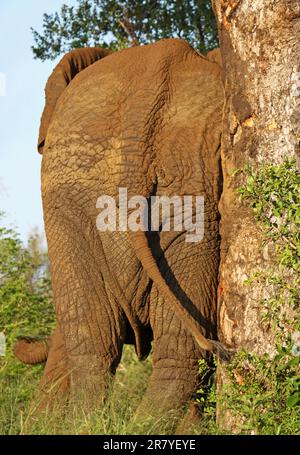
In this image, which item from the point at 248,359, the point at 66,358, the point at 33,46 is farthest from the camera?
the point at 33,46

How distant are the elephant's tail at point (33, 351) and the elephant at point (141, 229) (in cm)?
80

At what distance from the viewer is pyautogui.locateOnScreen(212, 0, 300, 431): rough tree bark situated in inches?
211

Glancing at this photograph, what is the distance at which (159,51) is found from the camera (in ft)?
19.8

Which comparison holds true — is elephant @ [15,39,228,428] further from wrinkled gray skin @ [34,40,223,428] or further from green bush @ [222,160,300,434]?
green bush @ [222,160,300,434]

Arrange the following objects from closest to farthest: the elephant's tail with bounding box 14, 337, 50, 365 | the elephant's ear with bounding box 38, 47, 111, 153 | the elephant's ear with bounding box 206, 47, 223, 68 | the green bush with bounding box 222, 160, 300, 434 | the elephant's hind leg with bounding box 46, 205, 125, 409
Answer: the green bush with bounding box 222, 160, 300, 434 → the elephant's hind leg with bounding box 46, 205, 125, 409 → the elephant's ear with bounding box 206, 47, 223, 68 → the elephant's ear with bounding box 38, 47, 111, 153 → the elephant's tail with bounding box 14, 337, 50, 365

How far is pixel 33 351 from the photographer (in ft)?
23.0

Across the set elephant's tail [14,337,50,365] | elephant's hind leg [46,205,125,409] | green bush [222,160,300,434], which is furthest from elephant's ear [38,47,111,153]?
green bush [222,160,300,434]

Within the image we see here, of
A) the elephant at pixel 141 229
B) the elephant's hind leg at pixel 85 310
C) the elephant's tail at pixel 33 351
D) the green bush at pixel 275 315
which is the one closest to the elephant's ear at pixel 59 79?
the elephant at pixel 141 229

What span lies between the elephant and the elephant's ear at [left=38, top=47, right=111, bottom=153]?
0.84 ft

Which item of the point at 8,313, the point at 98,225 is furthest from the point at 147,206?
the point at 8,313

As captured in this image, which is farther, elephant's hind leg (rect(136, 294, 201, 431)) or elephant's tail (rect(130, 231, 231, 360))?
elephant's hind leg (rect(136, 294, 201, 431))

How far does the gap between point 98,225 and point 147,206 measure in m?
0.29

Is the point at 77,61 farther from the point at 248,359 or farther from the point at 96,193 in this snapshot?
the point at 248,359

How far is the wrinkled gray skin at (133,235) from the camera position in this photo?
5.80 m
